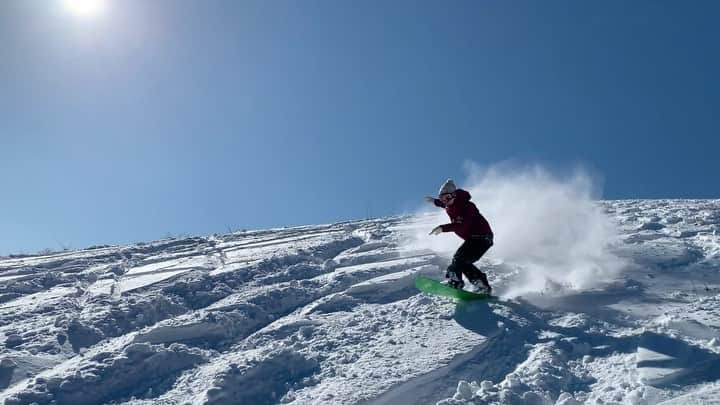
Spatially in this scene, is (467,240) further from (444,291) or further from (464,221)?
(444,291)

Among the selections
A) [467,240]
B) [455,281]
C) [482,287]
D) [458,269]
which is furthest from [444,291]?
[467,240]

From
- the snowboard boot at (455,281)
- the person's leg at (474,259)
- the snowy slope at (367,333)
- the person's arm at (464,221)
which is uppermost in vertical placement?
the person's arm at (464,221)

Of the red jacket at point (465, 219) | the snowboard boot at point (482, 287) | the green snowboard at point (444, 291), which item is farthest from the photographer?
the red jacket at point (465, 219)

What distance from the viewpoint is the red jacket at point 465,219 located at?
24.7ft

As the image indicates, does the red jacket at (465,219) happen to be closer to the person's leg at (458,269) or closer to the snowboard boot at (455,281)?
the person's leg at (458,269)

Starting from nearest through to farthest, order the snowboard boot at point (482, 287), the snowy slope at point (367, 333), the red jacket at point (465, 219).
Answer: the snowy slope at point (367, 333) → the snowboard boot at point (482, 287) → the red jacket at point (465, 219)

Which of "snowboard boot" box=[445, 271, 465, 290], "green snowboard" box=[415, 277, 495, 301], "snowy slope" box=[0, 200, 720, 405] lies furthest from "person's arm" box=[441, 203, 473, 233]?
"snowy slope" box=[0, 200, 720, 405]

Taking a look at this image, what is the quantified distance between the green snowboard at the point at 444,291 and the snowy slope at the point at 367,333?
0.18 m

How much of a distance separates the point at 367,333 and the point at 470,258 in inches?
92.5

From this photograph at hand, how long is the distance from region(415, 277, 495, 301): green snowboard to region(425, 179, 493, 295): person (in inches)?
11.0

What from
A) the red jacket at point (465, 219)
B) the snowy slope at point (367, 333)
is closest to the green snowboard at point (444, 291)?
the snowy slope at point (367, 333)

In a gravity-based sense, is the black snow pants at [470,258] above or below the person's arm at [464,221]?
below

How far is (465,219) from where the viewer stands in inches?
298

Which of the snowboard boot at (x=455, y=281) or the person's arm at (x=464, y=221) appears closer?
the snowboard boot at (x=455, y=281)
